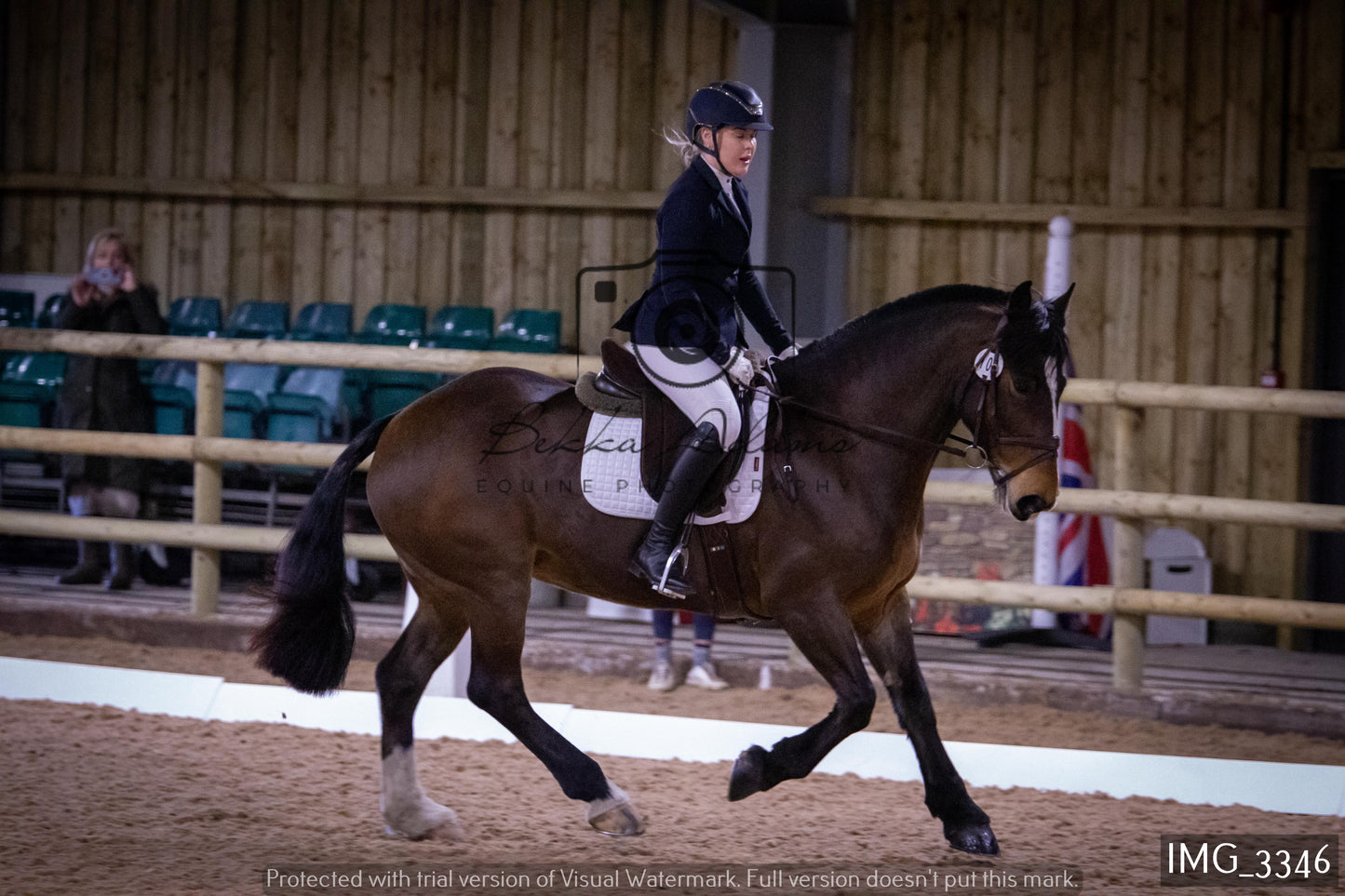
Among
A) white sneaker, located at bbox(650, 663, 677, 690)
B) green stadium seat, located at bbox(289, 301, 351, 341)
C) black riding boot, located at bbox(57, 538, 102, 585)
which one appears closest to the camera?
white sneaker, located at bbox(650, 663, 677, 690)

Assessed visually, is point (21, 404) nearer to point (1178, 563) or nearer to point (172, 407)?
point (172, 407)

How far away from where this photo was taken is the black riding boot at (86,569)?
7699 mm

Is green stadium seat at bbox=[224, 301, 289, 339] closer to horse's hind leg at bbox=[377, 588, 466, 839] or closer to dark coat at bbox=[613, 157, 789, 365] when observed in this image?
horse's hind leg at bbox=[377, 588, 466, 839]

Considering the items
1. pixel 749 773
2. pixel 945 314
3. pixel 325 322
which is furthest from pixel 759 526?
pixel 325 322

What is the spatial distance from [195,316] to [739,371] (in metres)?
7.21

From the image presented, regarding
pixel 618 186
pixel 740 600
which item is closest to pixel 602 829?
pixel 740 600

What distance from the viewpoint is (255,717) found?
535cm

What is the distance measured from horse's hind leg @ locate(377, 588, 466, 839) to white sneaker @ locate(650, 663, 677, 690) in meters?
2.13

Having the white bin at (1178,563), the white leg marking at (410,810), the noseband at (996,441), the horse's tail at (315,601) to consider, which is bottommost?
the white leg marking at (410,810)

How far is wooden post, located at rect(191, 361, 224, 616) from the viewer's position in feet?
21.7

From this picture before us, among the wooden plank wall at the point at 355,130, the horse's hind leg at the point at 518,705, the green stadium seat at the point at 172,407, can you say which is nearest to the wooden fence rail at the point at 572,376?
the green stadium seat at the point at 172,407

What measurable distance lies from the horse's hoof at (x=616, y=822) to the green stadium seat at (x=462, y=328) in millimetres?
5689

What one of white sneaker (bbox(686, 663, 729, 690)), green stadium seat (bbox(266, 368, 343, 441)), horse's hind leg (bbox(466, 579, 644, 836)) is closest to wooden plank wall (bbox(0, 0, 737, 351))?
green stadium seat (bbox(266, 368, 343, 441))

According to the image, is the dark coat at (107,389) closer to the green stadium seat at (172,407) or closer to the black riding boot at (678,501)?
the green stadium seat at (172,407)
